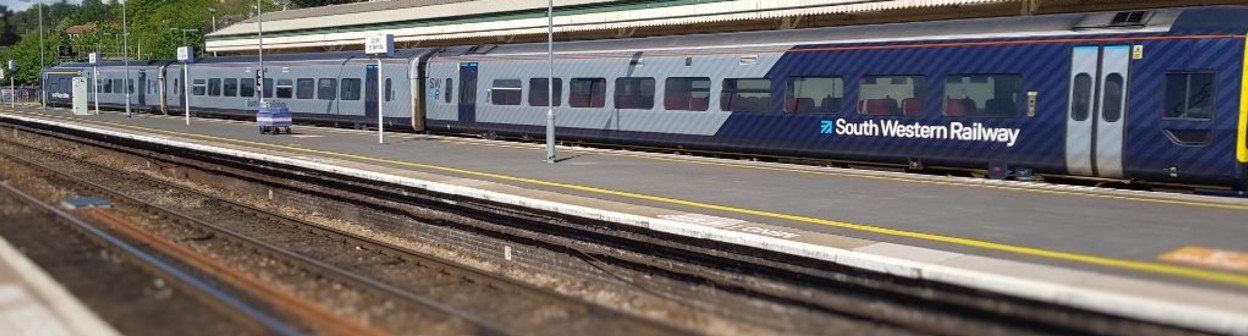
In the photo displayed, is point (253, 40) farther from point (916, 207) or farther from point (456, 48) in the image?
point (916, 207)

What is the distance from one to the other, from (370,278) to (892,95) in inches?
450

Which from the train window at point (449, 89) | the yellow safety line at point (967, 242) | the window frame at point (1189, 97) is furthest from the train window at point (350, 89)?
the window frame at point (1189, 97)

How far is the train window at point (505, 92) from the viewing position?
1088 inches

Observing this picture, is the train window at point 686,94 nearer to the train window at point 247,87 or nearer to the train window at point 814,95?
the train window at point 814,95

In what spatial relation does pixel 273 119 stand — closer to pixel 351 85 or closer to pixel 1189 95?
pixel 351 85

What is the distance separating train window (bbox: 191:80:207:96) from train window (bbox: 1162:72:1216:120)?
42.6m

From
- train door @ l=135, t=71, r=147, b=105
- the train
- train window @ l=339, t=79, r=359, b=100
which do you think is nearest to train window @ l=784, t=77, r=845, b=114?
the train

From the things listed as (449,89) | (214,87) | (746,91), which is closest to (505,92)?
(449,89)

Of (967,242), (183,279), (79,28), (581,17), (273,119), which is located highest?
(79,28)

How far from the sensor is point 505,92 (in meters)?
28.1

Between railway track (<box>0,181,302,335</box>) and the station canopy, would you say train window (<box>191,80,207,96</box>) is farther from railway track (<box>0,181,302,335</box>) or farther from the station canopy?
railway track (<box>0,181,302,335</box>)

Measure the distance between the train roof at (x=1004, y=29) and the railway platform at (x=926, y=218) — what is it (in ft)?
8.85

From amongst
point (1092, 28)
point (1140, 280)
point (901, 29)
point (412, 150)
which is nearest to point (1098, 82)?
point (1092, 28)

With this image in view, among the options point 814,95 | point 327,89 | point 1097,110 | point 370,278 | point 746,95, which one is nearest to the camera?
point 370,278
